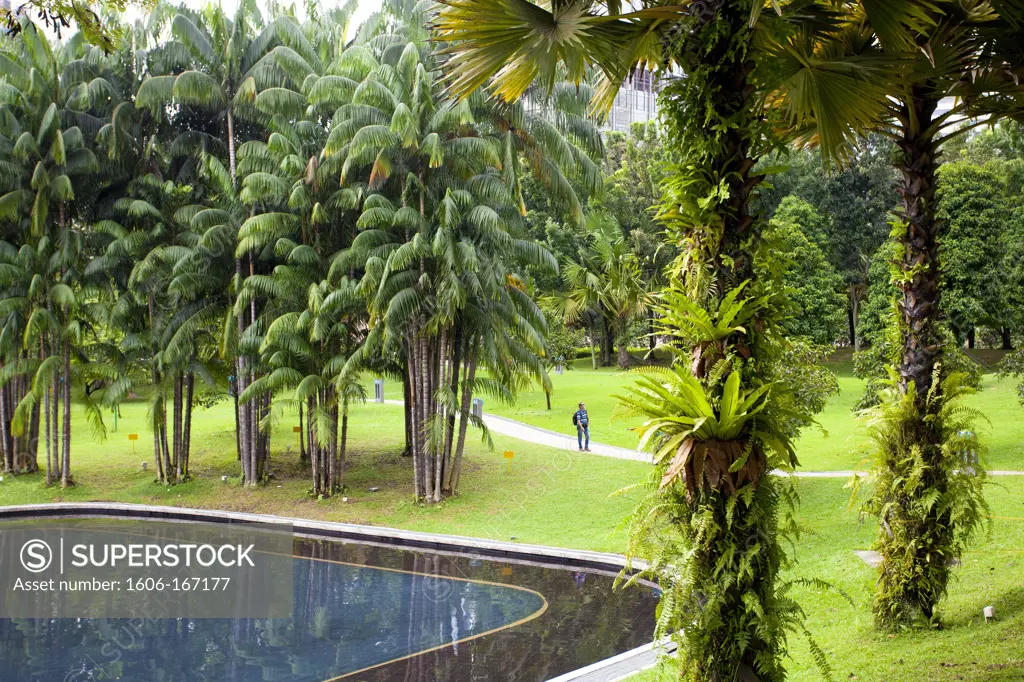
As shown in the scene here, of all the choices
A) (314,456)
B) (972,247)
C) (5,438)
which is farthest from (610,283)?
(5,438)

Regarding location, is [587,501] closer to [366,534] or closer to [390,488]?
[390,488]

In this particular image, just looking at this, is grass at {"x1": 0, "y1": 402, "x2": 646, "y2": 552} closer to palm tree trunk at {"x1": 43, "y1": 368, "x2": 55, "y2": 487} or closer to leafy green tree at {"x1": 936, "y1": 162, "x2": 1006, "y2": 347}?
palm tree trunk at {"x1": 43, "y1": 368, "x2": 55, "y2": 487}

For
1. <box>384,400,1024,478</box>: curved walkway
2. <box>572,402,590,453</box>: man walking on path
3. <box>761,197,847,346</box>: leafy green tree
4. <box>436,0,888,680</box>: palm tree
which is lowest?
<box>384,400,1024,478</box>: curved walkway

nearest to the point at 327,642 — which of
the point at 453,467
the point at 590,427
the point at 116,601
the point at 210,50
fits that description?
the point at 116,601

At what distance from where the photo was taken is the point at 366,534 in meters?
15.3

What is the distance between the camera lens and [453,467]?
17.8 meters

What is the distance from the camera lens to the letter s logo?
1396 cm

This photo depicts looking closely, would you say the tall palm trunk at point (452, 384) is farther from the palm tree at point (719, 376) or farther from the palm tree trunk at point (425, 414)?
the palm tree at point (719, 376)

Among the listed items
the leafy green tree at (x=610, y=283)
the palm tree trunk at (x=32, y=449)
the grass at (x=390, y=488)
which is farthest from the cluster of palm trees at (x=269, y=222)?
the leafy green tree at (x=610, y=283)

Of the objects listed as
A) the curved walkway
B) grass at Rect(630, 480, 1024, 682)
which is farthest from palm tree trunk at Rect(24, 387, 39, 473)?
grass at Rect(630, 480, 1024, 682)

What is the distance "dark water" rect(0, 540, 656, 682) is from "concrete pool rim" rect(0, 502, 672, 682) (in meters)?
0.35

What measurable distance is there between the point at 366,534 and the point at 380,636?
15.9 feet

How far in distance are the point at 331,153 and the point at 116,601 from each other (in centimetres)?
865

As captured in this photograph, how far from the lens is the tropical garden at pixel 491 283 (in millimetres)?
4340
